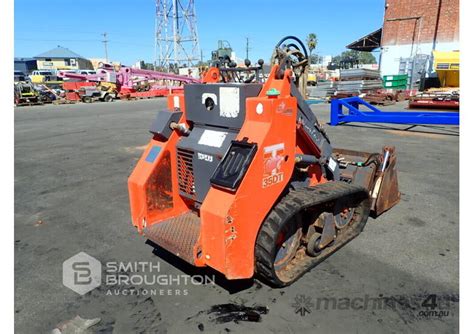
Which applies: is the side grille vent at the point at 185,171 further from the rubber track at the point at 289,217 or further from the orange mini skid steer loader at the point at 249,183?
the rubber track at the point at 289,217

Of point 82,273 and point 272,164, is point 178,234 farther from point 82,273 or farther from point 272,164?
point 272,164

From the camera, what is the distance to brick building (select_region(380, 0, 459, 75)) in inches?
1064

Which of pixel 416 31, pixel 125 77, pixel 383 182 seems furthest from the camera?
pixel 416 31

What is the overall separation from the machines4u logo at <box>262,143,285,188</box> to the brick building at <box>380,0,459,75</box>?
26.4m

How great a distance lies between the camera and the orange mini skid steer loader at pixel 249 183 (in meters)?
2.60

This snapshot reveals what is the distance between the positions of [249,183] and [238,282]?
1.09m

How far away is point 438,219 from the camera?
174 inches

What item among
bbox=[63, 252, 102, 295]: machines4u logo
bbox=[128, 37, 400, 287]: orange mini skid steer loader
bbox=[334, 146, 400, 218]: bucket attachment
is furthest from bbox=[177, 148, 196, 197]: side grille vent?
bbox=[334, 146, 400, 218]: bucket attachment

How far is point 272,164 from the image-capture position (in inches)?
107

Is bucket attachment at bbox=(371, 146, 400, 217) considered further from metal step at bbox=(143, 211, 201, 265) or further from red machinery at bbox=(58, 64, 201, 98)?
red machinery at bbox=(58, 64, 201, 98)

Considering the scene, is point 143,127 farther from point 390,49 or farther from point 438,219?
point 390,49

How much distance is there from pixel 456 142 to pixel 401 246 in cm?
697

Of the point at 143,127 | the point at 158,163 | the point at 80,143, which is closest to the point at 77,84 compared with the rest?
the point at 143,127

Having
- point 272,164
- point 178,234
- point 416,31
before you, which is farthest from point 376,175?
point 416,31
